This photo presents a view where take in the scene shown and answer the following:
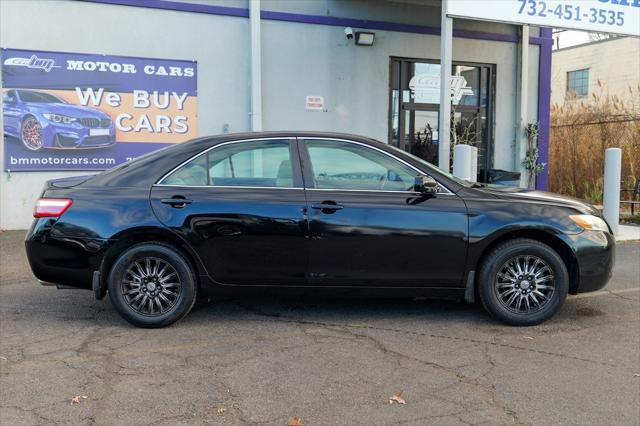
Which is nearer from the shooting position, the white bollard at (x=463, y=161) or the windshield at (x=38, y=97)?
the white bollard at (x=463, y=161)

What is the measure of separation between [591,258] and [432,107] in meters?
8.10

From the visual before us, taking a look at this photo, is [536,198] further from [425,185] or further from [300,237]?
[300,237]

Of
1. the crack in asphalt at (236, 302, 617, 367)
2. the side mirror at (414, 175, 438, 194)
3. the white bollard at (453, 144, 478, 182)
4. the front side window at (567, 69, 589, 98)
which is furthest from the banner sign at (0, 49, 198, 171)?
the front side window at (567, 69, 589, 98)

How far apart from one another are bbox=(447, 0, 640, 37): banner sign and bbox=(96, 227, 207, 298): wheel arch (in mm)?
6270

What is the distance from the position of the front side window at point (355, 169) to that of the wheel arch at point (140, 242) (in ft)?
3.86

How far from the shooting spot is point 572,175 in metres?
15.8

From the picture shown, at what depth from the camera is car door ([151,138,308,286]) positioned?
4.77m

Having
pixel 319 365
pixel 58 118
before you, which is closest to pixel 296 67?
pixel 58 118

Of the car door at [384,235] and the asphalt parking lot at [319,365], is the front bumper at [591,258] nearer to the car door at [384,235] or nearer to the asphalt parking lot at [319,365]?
the asphalt parking lot at [319,365]

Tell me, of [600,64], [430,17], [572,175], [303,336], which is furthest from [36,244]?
[600,64]

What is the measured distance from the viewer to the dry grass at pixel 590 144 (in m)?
14.4

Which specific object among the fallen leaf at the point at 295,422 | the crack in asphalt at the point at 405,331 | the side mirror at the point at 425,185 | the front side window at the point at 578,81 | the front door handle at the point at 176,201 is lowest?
the fallen leaf at the point at 295,422

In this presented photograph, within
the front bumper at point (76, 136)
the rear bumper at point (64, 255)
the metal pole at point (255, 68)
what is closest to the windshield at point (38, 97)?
the front bumper at point (76, 136)

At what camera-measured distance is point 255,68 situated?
10852mm
